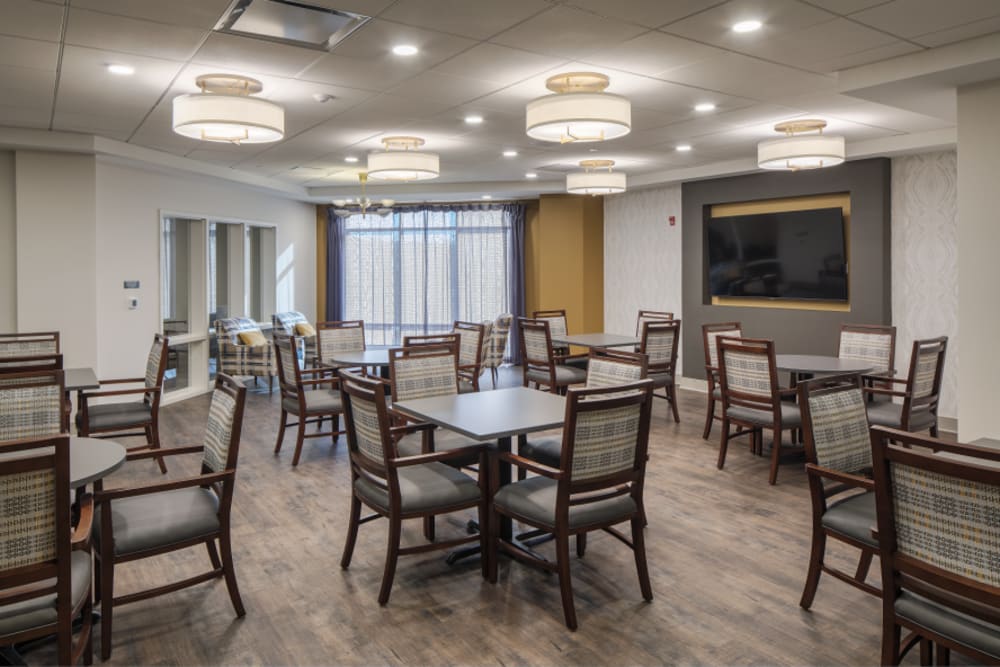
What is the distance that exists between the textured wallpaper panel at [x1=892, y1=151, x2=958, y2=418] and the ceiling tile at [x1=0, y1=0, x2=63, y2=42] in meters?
6.48

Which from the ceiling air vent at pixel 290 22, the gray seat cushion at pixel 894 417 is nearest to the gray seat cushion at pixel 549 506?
the ceiling air vent at pixel 290 22

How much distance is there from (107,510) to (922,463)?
2.53 m

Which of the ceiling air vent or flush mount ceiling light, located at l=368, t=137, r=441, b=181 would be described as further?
flush mount ceiling light, located at l=368, t=137, r=441, b=181

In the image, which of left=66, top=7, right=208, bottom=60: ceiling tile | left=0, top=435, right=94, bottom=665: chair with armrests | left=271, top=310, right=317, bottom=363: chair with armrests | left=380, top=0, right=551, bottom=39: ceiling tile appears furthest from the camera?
left=271, top=310, right=317, bottom=363: chair with armrests

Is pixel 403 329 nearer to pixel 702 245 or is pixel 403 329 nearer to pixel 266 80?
pixel 702 245

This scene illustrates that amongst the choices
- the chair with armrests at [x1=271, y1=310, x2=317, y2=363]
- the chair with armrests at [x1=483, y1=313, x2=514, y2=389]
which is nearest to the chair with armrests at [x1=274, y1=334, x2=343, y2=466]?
the chair with armrests at [x1=271, y1=310, x2=317, y2=363]

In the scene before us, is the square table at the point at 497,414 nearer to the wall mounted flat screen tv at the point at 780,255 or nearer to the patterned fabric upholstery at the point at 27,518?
the patterned fabric upholstery at the point at 27,518

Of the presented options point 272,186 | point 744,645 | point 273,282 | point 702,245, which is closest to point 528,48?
point 744,645

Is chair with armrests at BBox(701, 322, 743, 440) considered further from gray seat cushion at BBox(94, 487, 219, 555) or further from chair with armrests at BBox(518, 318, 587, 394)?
gray seat cushion at BBox(94, 487, 219, 555)

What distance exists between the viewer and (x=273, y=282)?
31.3 ft

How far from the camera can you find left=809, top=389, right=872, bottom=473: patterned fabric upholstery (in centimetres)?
266

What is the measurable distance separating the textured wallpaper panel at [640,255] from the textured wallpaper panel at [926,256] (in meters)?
2.60

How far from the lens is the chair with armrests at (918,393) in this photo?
4223 mm

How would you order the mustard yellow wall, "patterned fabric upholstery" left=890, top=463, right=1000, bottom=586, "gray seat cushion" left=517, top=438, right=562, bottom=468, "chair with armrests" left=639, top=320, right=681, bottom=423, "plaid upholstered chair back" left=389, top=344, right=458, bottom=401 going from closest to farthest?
"patterned fabric upholstery" left=890, top=463, right=1000, bottom=586, "gray seat cushion" left=517, top=438, right=562, bottom=468, "plaid upholstered chair back" left=389, top=344, right=458, bottom=401, "chair with armrests" left=639, top=320, right=681, bottom=423, the mustard yellow wall
